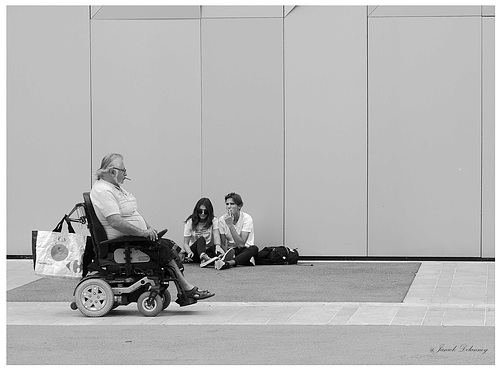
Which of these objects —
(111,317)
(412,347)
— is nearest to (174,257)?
(111,317)

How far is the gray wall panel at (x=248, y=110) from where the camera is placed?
15.9 metres

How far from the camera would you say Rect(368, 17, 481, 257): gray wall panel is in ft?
51.3

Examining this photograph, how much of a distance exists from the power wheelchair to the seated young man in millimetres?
62

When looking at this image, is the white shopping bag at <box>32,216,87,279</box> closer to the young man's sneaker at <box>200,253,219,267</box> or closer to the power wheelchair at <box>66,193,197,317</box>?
the power wheelchair at <box>66,193,197,317</box>

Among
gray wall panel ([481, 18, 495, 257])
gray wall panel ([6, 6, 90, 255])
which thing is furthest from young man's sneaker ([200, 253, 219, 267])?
gray wall panel ([481, 18, 495, 257])

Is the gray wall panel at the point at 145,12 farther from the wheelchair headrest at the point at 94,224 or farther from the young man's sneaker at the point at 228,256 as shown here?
the wheelchair headrest at the point at 94,224

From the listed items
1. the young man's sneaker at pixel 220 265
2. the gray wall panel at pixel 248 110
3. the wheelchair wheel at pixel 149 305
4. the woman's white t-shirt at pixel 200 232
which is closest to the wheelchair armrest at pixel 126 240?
the wheelchair wheel at pixel 149 305

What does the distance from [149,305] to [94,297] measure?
21.6 inches

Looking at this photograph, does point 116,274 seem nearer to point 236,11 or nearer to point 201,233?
point 201,233

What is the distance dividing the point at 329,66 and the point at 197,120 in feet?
7.06

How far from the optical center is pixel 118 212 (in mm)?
10195

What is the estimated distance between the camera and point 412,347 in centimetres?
830

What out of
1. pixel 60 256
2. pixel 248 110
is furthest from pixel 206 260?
pixel 60 256

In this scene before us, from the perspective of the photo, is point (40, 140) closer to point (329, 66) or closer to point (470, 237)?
point (329, 66)
